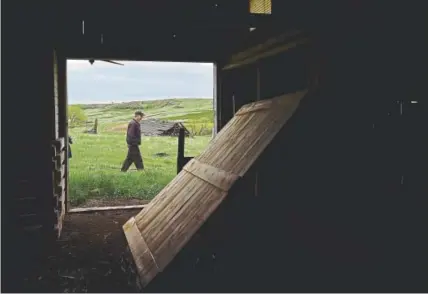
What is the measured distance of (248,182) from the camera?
466 centimetres

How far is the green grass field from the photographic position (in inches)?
451

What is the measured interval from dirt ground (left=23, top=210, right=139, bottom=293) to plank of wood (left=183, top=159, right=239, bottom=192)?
5.13 ft

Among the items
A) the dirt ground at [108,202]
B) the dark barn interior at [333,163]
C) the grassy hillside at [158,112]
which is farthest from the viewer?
the grassy hillside at [158,112]

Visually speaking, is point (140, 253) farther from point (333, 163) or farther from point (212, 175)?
point (333, 163)

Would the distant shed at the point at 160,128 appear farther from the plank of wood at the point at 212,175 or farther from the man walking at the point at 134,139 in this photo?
the plank of wood at the point at 212,175

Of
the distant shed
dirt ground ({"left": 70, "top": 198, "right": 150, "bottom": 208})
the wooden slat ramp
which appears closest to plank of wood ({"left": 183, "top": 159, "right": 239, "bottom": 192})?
the wooden slat ramp

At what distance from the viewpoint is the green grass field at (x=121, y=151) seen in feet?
37.6

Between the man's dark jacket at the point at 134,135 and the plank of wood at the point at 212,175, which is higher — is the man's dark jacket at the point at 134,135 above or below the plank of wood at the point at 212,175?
above

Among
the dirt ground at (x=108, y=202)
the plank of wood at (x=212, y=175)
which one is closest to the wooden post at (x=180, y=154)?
the plank of wood at (x=212, y=175)

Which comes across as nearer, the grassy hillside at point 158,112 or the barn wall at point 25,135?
the barn wall at point 25,135

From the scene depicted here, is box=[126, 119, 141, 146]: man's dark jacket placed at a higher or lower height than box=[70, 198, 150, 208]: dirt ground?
higher

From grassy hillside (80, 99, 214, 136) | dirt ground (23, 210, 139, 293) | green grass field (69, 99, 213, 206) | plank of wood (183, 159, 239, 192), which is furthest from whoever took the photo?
grassy hillside (80, 99, 214, 136)

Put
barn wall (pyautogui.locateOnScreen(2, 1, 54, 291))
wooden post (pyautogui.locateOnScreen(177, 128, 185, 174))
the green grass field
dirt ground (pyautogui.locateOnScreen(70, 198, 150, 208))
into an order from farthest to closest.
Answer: the green grass field < dirt ground (pyautogui.locateOnScreen(70, 198, 150, 208)) < wooden post (pyautogui.locateOnScreen(177, 128, 185, 174)) < barn wall (pyautogui.locateOnScreen(2, 1, 54, 291))

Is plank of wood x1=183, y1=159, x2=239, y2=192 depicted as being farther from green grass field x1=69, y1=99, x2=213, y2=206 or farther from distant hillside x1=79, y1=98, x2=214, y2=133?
distant hillside x1=79, y1=98, x2=214, y2=133
